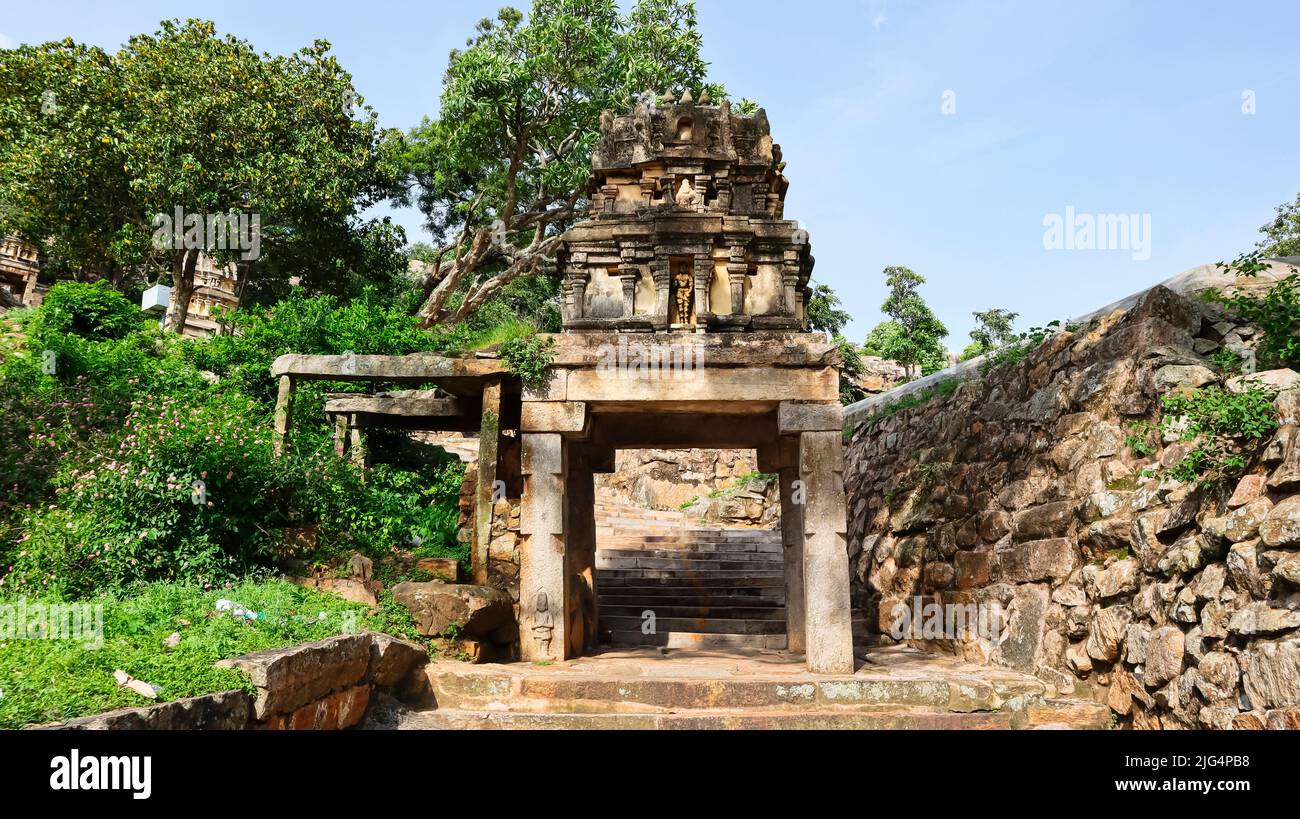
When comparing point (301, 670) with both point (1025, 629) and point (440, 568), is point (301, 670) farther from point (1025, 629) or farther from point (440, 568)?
point (1025, 629)

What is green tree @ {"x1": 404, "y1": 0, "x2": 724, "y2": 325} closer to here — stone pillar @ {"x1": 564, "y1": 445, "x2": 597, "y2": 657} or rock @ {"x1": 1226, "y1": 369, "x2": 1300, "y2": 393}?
stone pillar @ {"x1": 564, "y1": 445, "x2": 597, "y2": 657}

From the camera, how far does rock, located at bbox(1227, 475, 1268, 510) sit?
6.18m

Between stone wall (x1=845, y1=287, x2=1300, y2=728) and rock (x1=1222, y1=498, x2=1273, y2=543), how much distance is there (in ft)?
0.04

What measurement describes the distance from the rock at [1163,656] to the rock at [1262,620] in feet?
2.04

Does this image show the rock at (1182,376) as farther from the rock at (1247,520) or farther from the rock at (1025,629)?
the rock at (1025,629)

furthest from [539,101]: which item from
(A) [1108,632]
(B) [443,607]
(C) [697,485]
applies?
(A) [1108,632]

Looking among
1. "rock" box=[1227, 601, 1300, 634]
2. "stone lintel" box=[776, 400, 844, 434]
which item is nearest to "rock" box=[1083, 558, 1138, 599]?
"rock" box=[1227, 601, 1300, 634]

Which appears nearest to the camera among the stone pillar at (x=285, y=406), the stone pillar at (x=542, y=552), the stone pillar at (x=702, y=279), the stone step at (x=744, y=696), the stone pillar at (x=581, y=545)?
the stone step at (x=744, y=696)

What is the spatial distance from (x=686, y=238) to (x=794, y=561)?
4230 mm

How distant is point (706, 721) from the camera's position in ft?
21.9

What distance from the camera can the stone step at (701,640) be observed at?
35.8 feet

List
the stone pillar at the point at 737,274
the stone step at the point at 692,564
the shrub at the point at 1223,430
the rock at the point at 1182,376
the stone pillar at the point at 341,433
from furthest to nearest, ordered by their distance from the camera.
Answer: the stone step at the point at 692,564 → the stone pillar at the point at 341,433 → the stone pillar at the point at 737,274 → the rock at the point at 1182,376 → the shrub at the point at 1223,430

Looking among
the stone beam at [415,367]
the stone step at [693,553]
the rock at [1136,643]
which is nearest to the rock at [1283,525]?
the rock at [1136,643]
